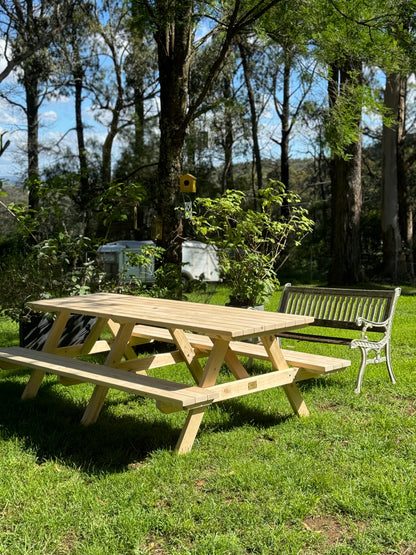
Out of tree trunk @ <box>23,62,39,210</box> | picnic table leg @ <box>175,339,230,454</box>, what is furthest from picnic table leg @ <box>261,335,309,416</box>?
tree trunk @ <box>23,62,39,210</box>

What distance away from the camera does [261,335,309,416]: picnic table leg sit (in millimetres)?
4281

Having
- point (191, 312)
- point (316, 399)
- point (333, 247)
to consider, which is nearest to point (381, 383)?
point (316, 399)

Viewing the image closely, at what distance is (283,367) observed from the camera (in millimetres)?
4324

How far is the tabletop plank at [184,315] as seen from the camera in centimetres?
368

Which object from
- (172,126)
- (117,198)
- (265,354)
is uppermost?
(172,126)

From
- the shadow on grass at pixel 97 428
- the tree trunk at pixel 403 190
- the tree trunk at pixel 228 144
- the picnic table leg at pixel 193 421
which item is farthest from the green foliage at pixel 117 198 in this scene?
the tree trunk at pixel 228 144

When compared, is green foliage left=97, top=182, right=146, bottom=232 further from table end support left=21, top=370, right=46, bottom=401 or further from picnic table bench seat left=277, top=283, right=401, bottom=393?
table end support left=21, top=370, right=46, bottom=401

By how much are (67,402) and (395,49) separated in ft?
16.5

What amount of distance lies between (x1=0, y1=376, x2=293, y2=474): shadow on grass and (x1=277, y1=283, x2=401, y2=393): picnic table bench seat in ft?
3.81

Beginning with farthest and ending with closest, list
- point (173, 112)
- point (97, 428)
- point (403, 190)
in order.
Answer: point (403, 190), point (173, 112), point (97, 428)

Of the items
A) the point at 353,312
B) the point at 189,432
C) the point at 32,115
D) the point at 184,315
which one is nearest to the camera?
the point at 189,432

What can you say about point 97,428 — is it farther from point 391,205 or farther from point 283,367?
point 391,205

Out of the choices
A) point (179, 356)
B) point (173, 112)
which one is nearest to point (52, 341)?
point (179, 356)

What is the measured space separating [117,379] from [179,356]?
49.6 inches
